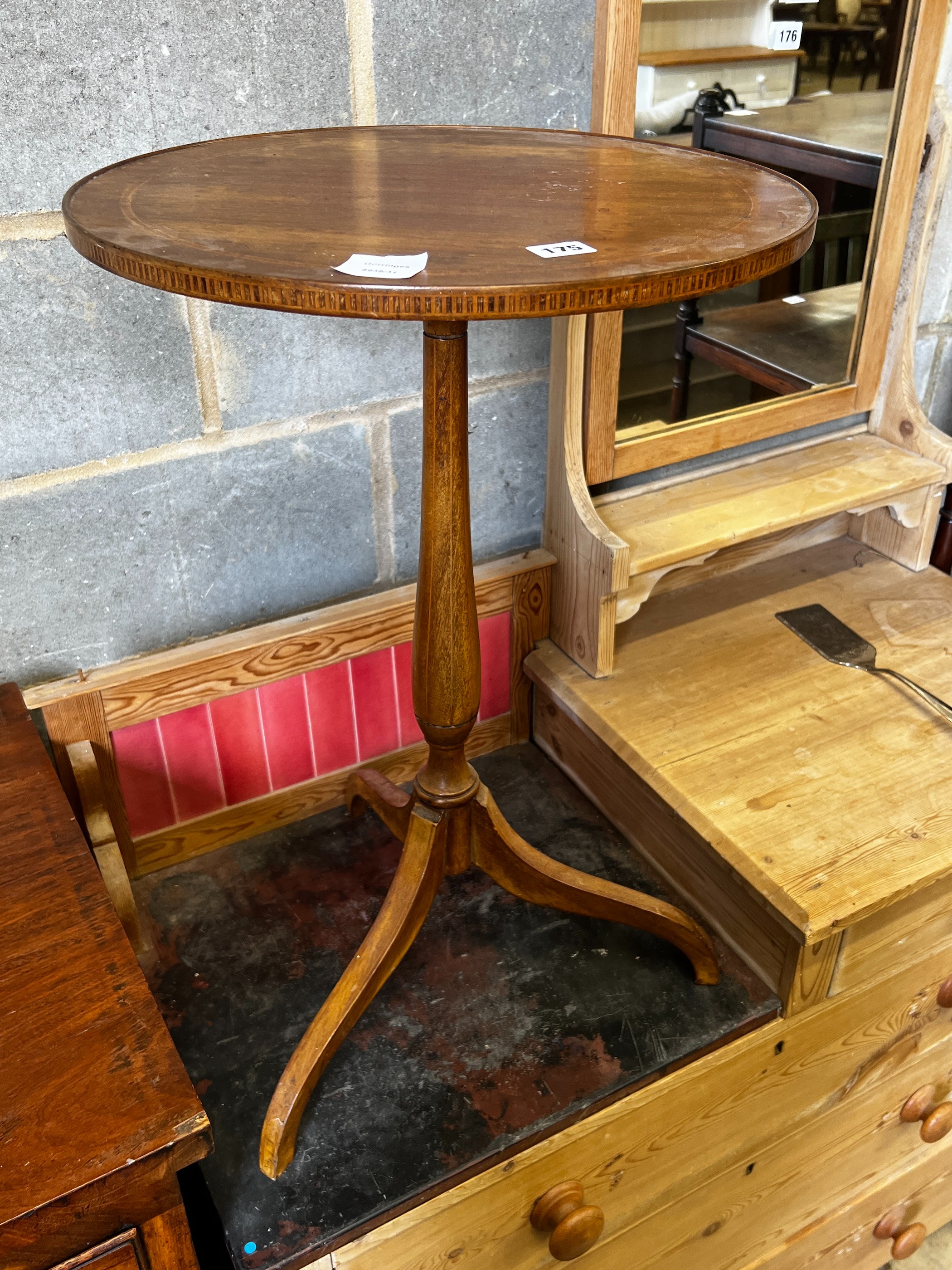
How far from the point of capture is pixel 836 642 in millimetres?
1738

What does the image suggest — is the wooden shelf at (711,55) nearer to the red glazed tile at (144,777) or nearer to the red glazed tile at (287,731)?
the red glazed tile at (287,731)

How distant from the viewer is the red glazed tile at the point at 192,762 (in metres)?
1.52

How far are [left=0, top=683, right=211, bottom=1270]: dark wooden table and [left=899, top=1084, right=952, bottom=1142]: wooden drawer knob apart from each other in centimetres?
117

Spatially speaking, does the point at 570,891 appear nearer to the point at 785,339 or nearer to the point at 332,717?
the point at 332,717

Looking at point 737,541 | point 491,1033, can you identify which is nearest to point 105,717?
point 491,1033

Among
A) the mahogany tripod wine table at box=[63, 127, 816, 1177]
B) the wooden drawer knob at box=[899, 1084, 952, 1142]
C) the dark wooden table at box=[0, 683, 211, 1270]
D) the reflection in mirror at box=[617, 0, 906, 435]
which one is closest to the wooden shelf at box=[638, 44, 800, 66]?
the reflection in mirror at box=[617, 0, 906, 435]

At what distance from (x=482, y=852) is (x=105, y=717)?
524 mm

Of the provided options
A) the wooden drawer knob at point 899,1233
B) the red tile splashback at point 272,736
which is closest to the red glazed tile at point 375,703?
the red tile splashback at point 272,736

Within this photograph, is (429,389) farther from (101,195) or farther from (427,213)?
(101,195)

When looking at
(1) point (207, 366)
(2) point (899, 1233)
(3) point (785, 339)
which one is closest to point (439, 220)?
(1) point (207, 366)

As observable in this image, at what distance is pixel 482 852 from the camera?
1382 millimetres

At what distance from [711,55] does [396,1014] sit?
1307 mm

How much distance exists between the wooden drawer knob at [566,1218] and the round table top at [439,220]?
3.35 feet

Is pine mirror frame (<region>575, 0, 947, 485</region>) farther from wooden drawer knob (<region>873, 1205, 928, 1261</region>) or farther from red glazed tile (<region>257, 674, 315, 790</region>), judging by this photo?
wooden drawer knob (<region>873, 1205, 928, 1261</region>)
